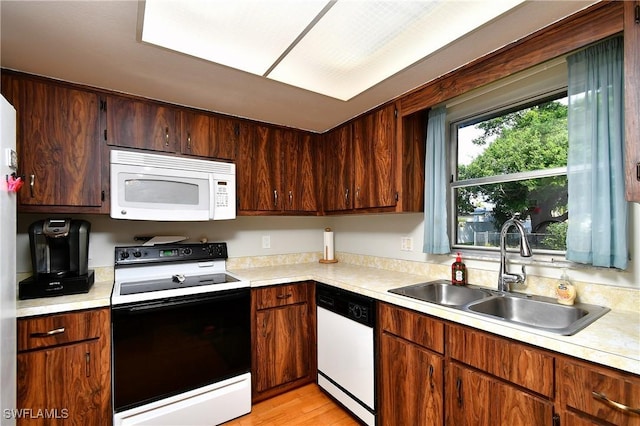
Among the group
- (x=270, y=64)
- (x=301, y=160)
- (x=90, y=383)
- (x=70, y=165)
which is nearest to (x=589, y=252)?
(x=270, y=64)

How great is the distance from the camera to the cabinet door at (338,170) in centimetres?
254

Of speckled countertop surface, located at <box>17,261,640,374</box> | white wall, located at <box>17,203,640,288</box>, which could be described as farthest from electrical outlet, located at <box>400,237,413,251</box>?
speckled countertop surface, located at <box>17,261,640,374</box>

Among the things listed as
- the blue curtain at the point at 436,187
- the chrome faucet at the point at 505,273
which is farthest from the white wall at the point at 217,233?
the chrome faucet at the point at 505,273

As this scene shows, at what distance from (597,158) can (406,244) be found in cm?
127

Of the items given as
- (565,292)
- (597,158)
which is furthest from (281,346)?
(597,158)

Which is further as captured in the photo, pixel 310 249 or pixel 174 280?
pixel 310 249

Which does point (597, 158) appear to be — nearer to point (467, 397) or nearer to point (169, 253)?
point (467, 397)

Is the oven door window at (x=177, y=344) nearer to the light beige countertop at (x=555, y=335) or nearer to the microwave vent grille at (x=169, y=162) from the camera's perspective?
the light beige countertop at (x=555, y=335)

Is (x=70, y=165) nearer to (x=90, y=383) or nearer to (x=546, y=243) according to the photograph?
(x=90, y=383)

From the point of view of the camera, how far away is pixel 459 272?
1917 millimetres

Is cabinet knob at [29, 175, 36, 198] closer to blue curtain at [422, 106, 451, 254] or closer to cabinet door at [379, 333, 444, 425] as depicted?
cabinet door at [379, 333, 444, 425]

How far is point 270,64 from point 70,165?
138 cm

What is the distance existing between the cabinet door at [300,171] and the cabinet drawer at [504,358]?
1.69 metres

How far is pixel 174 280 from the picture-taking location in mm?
2162
